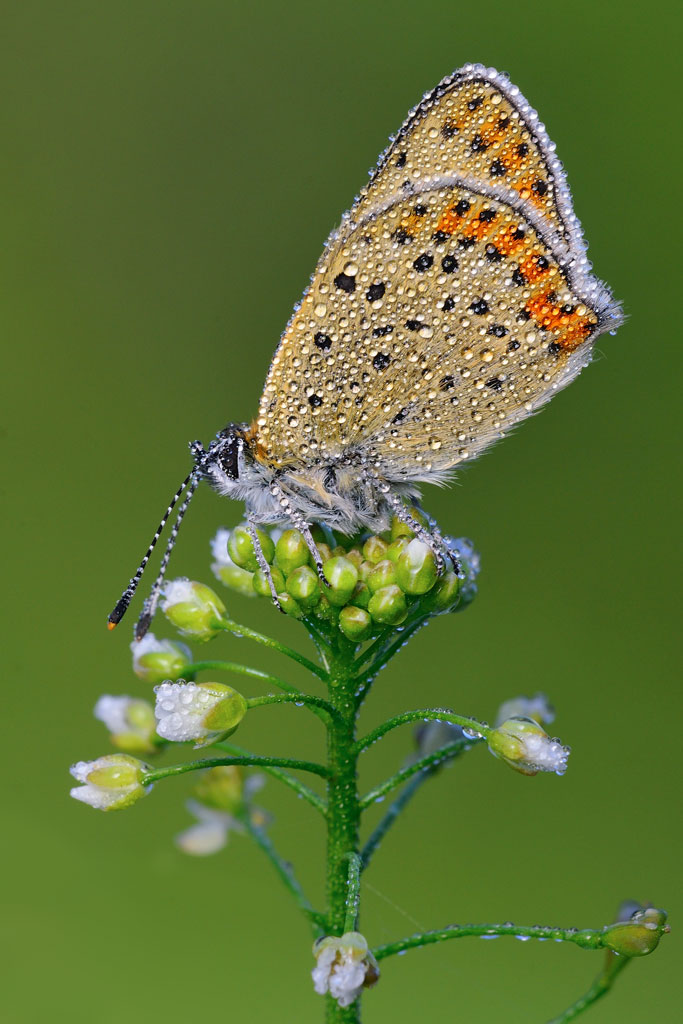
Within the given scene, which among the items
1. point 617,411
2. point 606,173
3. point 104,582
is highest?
point 606,173

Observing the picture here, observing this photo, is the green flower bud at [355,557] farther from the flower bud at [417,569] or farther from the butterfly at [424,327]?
the butterfly at [424,327]

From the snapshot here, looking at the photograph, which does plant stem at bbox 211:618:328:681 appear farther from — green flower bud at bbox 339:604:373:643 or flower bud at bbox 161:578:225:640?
green flower bud at bbox 339:604:373:643

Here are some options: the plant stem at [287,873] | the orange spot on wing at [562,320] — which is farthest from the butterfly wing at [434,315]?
the plant stem at [287,873]

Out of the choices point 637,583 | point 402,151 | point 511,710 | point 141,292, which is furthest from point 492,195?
point 141,292

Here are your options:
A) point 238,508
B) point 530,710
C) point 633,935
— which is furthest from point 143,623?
point 238,508

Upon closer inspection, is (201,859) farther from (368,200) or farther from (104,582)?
(368,200)

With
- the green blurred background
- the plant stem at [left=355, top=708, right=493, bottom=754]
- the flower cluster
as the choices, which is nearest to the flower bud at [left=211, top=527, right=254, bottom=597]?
the flower cluster

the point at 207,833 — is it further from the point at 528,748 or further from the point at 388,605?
the point at 528,748
